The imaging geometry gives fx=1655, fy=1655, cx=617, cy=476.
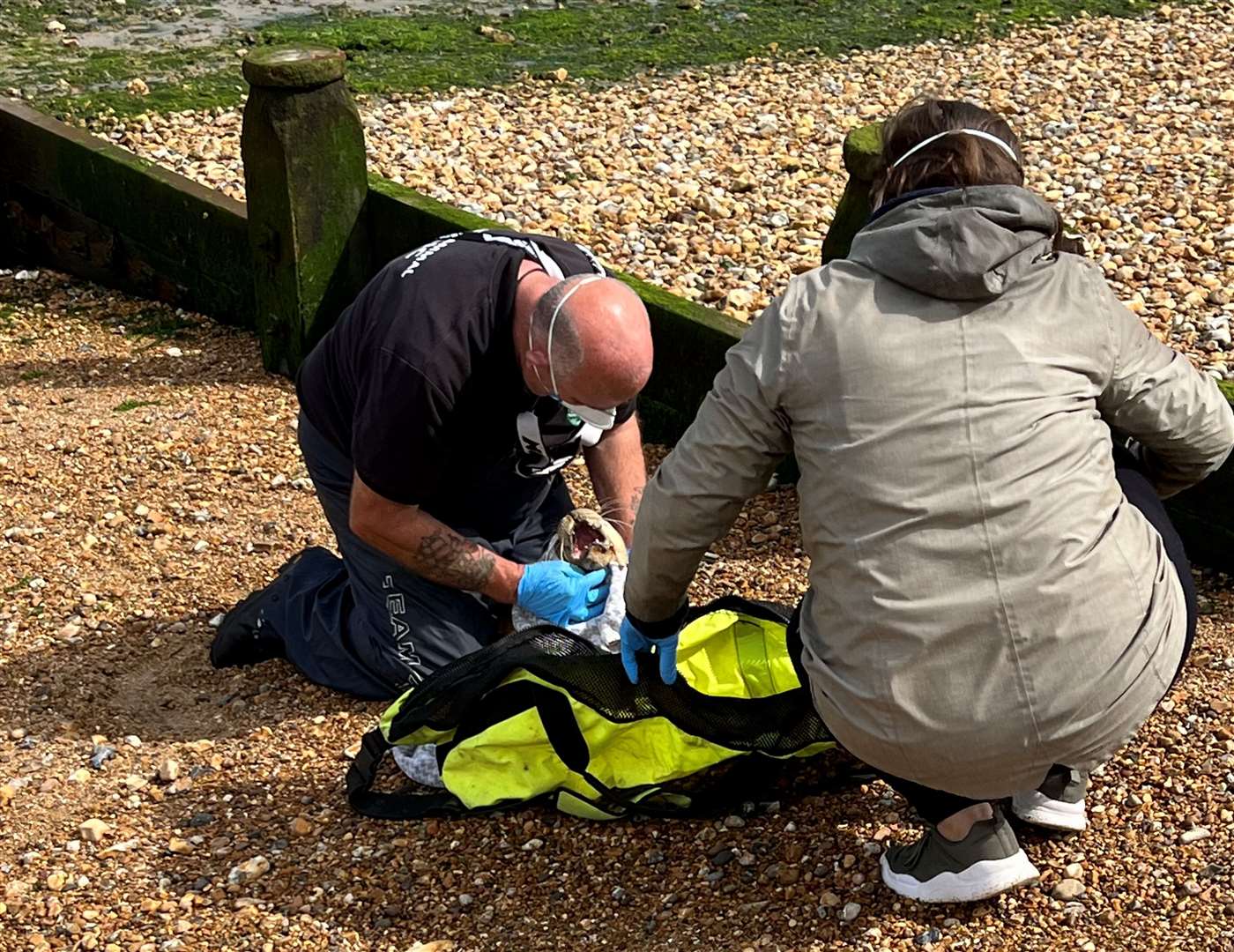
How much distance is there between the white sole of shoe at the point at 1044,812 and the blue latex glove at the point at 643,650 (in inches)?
27.9

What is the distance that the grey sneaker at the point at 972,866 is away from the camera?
3012 mm

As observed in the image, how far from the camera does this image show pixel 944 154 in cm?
273

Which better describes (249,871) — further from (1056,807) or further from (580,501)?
(580,501)

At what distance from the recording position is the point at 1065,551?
8.63ft

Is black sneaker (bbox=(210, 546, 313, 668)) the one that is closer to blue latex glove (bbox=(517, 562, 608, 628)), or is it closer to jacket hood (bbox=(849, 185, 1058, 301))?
blue latex glove (bbox=(517, 562, 608, 628))

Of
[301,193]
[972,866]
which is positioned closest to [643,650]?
[972,866]

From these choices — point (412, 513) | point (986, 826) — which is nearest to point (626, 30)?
point (412, 513)

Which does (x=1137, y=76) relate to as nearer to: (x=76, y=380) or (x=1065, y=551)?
(x=76, y=380)

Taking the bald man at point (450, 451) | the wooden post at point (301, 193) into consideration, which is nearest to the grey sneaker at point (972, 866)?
the bald man at point (450, 451)

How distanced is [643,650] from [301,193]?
2.66 metres

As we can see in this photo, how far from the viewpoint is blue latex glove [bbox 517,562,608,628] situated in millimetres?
3830

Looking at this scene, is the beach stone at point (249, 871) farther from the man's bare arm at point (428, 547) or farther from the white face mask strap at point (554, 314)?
the white face mask strap at point (554, 314)

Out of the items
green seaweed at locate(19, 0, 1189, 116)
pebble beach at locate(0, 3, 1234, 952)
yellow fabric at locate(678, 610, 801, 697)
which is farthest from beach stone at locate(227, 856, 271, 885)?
green seaweed at locate(19, 0, 1189, 116)

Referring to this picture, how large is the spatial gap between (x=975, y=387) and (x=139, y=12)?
842cm
